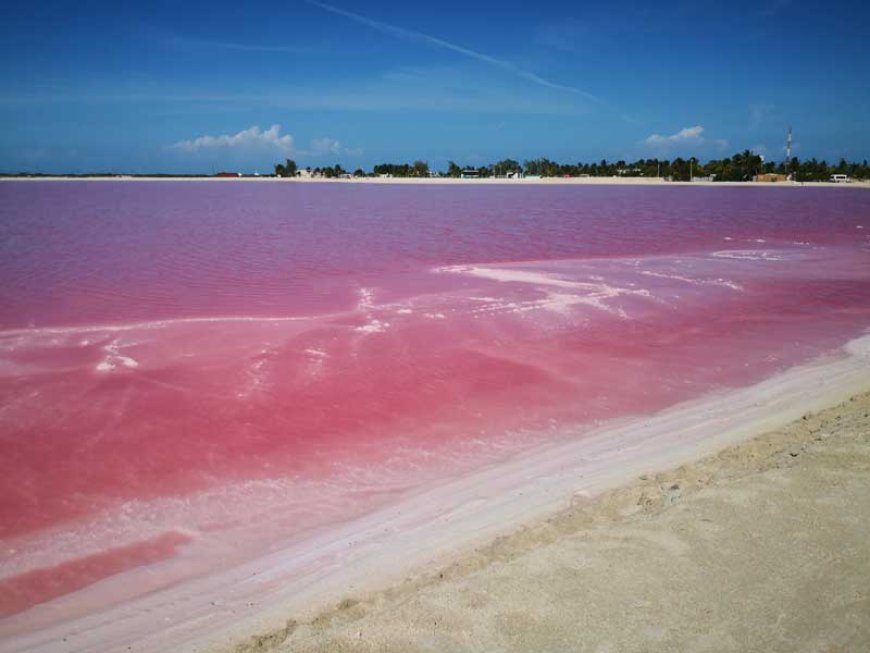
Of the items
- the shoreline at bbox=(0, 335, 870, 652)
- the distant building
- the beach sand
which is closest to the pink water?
the shoreline at bbox=(0, 335, 870, 652)

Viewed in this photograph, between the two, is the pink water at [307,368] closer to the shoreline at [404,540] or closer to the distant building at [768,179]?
the shoreline at [404,540]

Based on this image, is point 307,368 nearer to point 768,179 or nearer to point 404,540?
point 404,540

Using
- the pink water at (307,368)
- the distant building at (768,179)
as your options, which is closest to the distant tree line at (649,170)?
the distant building at (768,179)

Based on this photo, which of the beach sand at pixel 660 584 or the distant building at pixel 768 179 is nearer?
the beach sand at pixel 660 584

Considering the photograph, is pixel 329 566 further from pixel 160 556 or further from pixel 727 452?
pixel 727 452

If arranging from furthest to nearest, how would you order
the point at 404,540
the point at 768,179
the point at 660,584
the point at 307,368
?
the point at 768,179
the point at 307,368
the point at 404,540
the point at 660,584

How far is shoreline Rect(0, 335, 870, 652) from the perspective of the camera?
15.1ft

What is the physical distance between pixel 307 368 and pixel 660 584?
7302mm

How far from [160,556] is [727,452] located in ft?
19.5

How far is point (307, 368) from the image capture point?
413 inches

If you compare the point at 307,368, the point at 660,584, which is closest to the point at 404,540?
the point at 660,584

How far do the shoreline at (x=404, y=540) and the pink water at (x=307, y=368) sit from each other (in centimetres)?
33

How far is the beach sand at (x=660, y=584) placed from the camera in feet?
12.7

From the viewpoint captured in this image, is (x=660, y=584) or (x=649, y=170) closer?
(x=660, y=584)
